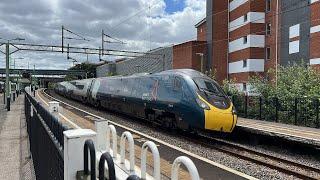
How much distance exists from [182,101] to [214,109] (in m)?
1.43

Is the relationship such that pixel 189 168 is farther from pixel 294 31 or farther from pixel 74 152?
pixel 294 31

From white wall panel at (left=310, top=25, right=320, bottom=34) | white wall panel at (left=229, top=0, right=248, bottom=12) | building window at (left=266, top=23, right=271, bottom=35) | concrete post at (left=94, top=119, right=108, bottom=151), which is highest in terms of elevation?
white wall panel at (left=229, top=0, right=248, bottom=12)

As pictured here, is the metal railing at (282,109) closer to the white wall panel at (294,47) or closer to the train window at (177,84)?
the train window at (177,84)

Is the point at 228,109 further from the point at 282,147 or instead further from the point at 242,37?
the point at 242,37

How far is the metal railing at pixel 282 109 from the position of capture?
75.4ft

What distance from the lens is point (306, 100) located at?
23.5 m

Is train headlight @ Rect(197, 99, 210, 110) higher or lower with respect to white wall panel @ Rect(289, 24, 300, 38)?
lower

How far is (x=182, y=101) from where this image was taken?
17.9 m

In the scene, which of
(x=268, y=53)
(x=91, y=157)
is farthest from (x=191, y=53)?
(x=91, y=157)

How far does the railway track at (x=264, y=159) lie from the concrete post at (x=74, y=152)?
26.1 ft

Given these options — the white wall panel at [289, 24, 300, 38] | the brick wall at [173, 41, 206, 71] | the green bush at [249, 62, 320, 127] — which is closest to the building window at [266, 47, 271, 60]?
the white wall panel at [289, 24, 300, 38]

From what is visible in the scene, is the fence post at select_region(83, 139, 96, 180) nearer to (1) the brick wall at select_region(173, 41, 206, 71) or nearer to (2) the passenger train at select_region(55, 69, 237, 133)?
(2) the passenger train at select_region(55, 69, 237, 133)

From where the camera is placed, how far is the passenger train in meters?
17.0

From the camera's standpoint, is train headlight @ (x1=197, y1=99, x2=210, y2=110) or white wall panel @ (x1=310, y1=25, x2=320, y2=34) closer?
train headlight @ (x1=197, y1=99, x2=210, y2=110)
